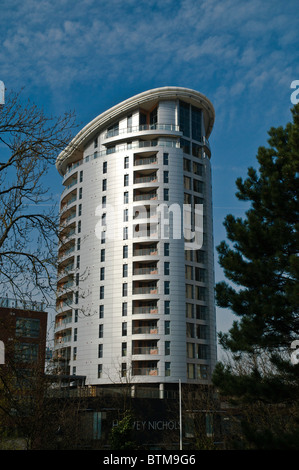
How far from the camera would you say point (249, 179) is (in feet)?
68.4

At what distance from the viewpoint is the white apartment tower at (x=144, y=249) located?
62.6 metres

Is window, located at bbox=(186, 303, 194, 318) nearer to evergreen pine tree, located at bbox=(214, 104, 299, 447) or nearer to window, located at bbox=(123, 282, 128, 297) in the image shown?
window, located at bbox=(123, 282, 128, 297)

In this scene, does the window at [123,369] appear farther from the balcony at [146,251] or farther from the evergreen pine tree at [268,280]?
the evergreen pine tree at [268,280]

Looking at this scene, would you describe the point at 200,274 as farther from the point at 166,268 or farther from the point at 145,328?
the point at 145,328

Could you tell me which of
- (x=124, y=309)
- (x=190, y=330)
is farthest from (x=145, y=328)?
(x=190, y=330)

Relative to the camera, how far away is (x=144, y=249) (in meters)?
66.4

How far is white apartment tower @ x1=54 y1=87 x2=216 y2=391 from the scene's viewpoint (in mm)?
62562

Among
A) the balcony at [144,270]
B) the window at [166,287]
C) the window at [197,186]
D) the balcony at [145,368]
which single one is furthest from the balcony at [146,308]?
the window at [197,186]

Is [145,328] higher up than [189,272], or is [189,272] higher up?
[189,272]

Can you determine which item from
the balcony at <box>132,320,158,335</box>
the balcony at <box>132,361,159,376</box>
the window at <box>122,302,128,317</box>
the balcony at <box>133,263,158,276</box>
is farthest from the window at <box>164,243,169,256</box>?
the balcony at <box>132,361,159,376</box>

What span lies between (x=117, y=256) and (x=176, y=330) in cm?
1275

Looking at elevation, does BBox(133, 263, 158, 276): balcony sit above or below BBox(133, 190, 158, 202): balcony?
below

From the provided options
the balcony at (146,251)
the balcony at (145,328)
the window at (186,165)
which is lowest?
the balcony at (145,328)

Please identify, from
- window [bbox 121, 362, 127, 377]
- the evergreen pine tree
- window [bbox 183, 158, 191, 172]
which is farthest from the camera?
window [bbox 183, 158, 191, 172]
